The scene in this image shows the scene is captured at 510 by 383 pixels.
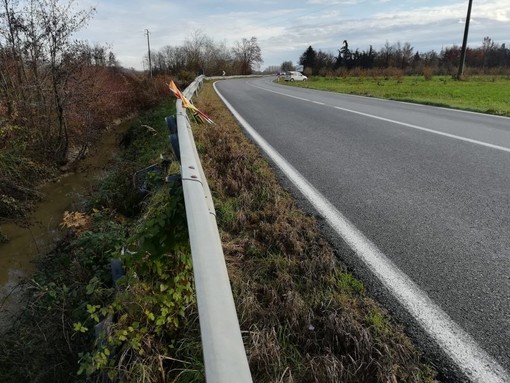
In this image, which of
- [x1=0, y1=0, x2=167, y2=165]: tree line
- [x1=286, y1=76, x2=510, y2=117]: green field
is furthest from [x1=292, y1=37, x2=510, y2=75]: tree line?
[x1=0, y1=0, x2=167, y2=165]: tree line

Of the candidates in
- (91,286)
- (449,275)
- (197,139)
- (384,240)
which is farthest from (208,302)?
(197,139)

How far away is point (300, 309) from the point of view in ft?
7.67

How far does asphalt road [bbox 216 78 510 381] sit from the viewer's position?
2434mm

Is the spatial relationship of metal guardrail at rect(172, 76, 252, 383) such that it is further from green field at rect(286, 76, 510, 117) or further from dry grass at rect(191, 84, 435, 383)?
green field at rect(286, 76, 510, 117)

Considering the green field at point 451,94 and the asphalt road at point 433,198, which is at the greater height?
the green field at point 451,94

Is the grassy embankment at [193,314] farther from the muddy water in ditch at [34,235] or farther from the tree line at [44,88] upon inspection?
the tree line at [44,88]

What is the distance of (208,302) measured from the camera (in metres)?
1.28

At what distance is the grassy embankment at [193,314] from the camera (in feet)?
6.57

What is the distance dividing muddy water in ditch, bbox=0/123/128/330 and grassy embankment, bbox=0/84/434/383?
82 cm

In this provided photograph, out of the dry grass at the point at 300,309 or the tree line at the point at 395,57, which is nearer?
the dry grass at the point at 300,309

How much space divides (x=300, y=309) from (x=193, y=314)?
0.64m

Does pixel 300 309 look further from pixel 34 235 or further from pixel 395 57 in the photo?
pixel 395 57

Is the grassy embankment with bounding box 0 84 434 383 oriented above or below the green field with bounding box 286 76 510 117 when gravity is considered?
below

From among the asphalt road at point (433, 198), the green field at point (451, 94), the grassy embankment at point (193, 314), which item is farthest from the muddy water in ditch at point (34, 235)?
the green field at point (451, 94)
